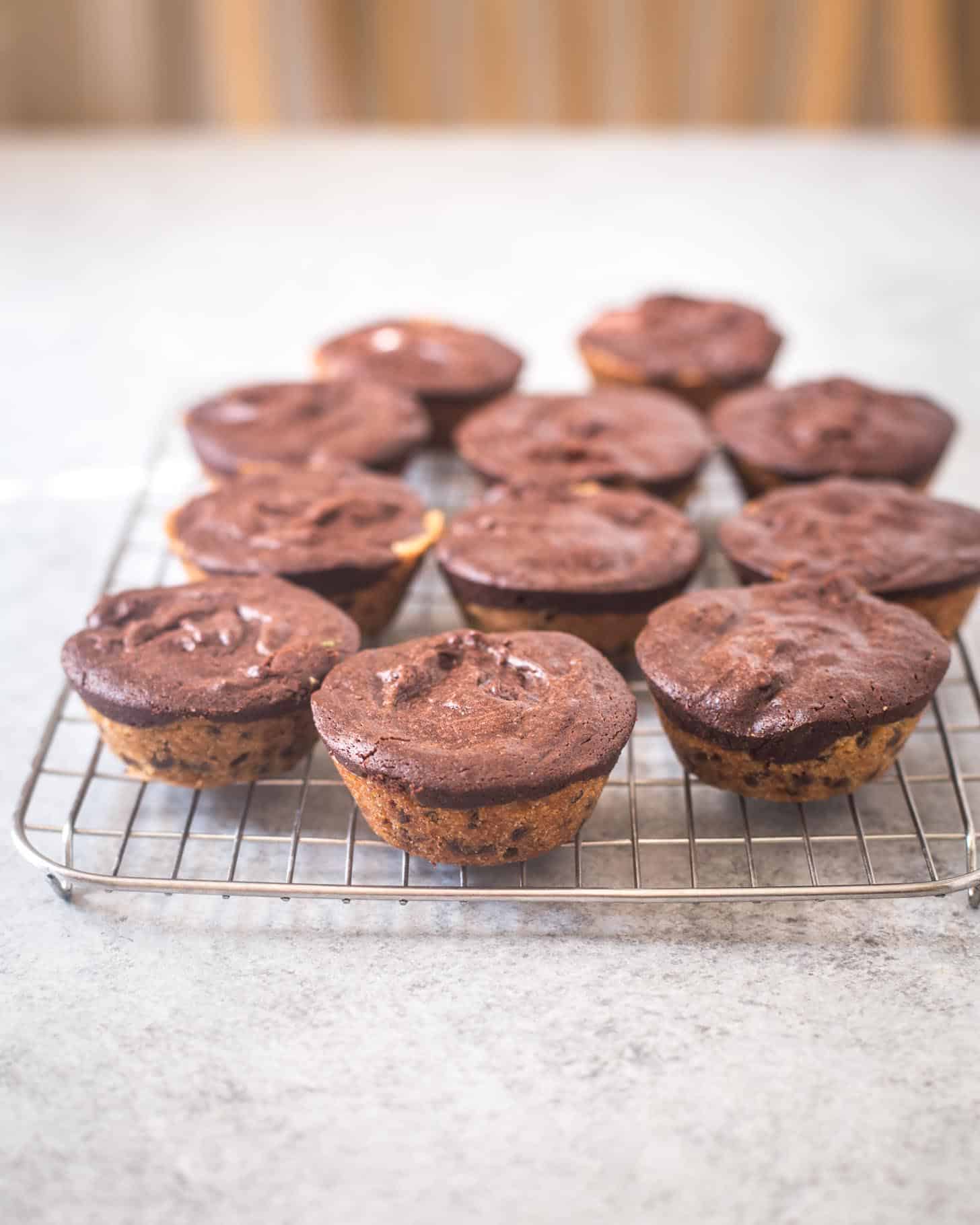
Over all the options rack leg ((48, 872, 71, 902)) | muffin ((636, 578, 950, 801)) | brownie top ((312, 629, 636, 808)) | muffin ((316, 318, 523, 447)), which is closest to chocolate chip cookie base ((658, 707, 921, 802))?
muffin ((636, 578, 950, 801))

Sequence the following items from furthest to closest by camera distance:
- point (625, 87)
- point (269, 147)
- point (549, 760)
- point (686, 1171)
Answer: point (625, 87)
point (269, 147)
point (549, 760)
point (686, 1171)

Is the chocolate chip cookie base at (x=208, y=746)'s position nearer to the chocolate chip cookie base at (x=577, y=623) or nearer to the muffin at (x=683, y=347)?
the chocolate chip cookie base at (x=577, y=623)

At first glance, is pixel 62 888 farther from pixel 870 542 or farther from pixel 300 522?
pixel 870 542

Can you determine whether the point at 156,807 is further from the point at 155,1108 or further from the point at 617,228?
the point at 617,228

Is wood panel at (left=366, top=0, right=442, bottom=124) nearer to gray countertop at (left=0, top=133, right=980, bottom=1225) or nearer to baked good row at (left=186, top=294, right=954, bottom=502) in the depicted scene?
baked good row at (left=186, top=294, right=954, bottom=502)

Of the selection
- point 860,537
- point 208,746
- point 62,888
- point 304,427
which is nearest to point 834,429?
point 860,537

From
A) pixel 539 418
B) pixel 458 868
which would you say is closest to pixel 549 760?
pixel 458 868
